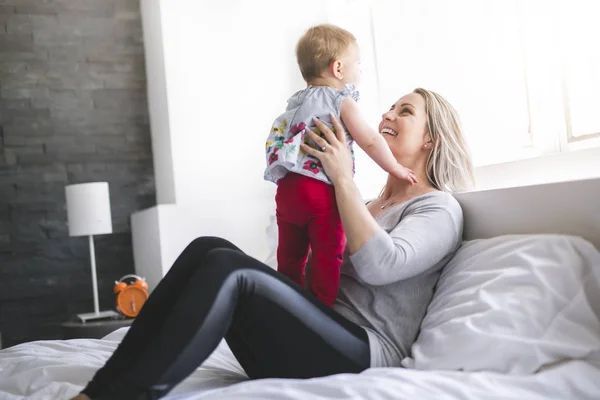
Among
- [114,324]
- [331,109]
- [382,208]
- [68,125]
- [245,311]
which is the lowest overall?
[114,324]

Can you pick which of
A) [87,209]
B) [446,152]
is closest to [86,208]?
[87,209]

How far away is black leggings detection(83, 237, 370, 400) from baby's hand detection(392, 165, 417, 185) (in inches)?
21.6

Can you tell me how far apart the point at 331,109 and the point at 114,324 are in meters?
1.80

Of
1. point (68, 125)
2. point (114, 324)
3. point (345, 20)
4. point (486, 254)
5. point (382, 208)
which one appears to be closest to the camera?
point (486, 254)

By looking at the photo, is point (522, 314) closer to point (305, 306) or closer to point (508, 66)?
point (305, 306)

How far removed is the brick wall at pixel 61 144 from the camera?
13.1 feet

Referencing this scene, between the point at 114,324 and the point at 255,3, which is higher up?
the point at 255,3

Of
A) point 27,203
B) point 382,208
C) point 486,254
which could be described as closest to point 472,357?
point 486,254

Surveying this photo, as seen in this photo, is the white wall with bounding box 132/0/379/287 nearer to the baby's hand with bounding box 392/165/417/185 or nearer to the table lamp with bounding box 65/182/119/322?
the table lamp with bounding box 65/182/119/322

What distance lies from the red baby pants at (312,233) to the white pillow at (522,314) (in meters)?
0.30

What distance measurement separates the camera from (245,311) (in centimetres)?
169

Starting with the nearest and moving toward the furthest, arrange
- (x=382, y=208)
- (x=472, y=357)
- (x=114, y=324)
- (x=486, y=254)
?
(x=472, y=357)
(x=486, y=254)
(x=382, y=208)
(x=114, y=324)

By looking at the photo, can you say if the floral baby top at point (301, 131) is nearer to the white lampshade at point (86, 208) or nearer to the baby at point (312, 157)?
the baby at point (312, 157)

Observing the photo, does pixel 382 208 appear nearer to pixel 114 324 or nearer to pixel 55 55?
pixel 114 324
